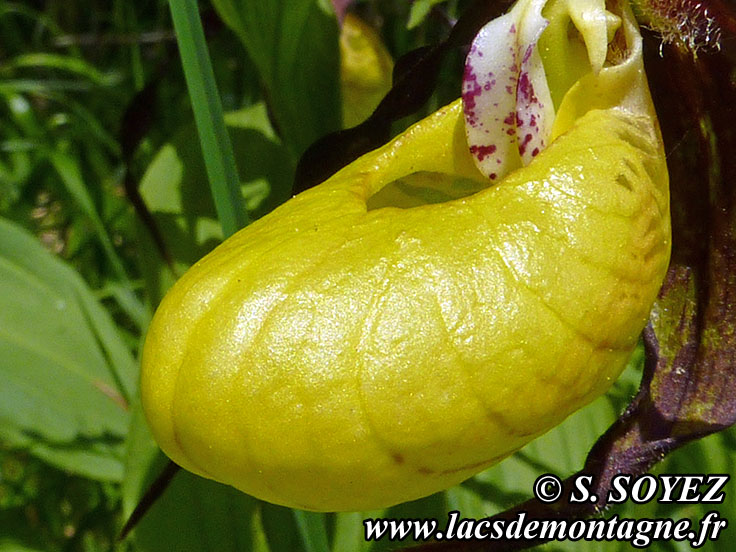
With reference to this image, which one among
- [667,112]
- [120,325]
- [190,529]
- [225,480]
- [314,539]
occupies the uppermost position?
[667,112]

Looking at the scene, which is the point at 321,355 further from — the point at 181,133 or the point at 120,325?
the point at 120,325

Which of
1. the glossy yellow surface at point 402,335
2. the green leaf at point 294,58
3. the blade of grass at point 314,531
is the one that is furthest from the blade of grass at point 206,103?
the green leaf at point 294,58

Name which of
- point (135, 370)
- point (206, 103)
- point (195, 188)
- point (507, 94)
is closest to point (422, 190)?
point (507, 94)

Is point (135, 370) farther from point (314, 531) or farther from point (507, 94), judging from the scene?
point (507, 94)

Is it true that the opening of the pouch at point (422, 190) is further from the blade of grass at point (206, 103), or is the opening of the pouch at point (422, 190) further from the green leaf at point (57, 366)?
the green leaf at point (57, 366)

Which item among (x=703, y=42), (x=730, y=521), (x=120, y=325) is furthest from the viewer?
(x=120, y=325)

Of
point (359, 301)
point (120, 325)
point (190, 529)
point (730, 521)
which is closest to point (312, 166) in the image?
point (359, 301)

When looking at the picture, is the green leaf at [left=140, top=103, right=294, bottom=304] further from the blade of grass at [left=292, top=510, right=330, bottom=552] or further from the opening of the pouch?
the blade of grass at [left=292, top=510, right=330, bottom=552]
